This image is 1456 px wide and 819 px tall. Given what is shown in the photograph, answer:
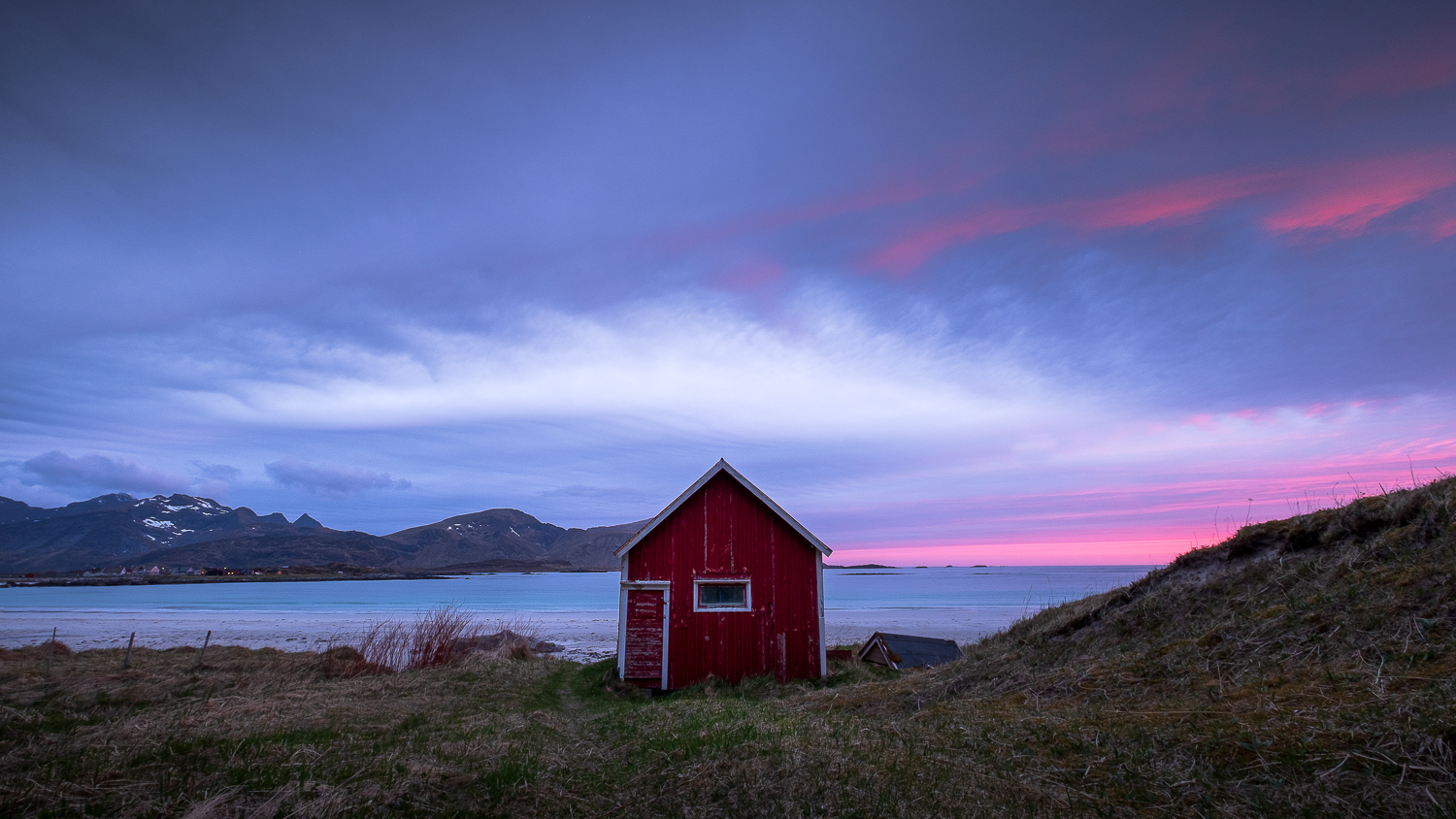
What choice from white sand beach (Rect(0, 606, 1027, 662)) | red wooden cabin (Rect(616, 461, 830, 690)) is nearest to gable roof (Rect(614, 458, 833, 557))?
red wooden cabin (Rect(616, 461, 830, 690))

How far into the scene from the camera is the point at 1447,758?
488cm

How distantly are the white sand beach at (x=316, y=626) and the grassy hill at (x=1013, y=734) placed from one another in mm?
22605

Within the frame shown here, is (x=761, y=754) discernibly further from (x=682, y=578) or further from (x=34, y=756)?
(x=682, y=578)

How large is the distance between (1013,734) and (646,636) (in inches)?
516

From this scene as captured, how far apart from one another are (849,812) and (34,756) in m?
9.22

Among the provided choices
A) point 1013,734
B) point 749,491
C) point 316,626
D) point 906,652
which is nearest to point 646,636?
point 749,491

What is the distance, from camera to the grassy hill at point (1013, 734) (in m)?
5.44

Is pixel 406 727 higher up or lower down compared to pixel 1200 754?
lower down

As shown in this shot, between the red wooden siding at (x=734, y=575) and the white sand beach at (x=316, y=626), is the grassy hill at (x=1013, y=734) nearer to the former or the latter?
the red wooden siding at (x=734, y=575)

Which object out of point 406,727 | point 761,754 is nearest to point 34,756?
point 406,727

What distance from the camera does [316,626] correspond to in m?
52.4

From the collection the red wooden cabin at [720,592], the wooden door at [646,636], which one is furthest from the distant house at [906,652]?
the wooden door at [646,636]

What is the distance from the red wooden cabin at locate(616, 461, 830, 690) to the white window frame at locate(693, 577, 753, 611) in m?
0.03

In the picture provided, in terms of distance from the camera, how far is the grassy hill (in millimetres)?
5438
